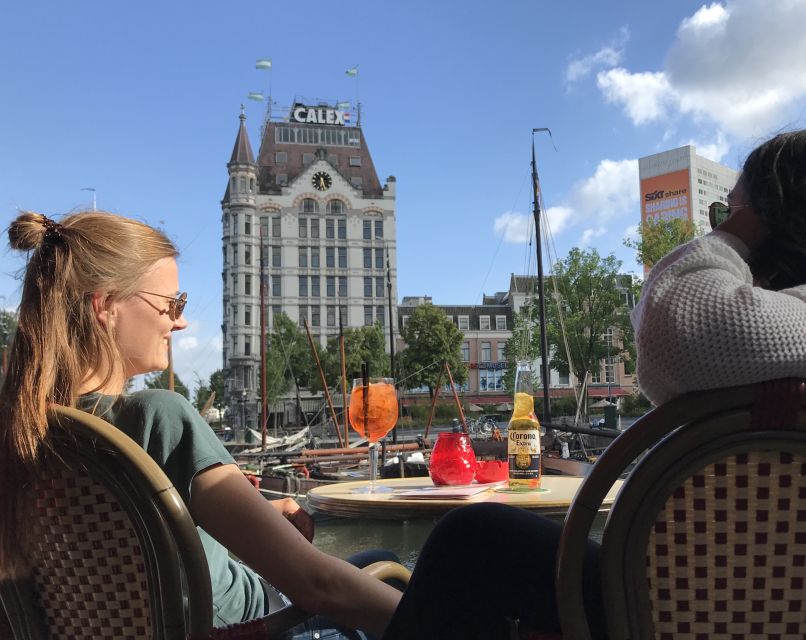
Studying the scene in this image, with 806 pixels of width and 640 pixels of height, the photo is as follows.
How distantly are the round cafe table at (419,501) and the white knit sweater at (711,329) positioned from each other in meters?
0.62

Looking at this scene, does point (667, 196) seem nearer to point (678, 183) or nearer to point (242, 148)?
point (678, 183)

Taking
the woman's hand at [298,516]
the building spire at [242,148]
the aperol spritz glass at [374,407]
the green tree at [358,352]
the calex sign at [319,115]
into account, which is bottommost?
the woman's hand at [298,516]

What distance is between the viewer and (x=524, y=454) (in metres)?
1.62

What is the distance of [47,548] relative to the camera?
2.85 feet

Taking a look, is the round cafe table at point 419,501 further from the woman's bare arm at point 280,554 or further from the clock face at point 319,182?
the clock face at point 319,182

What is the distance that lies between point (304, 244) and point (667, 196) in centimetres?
3645

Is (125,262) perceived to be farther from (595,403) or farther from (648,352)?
(595,403)

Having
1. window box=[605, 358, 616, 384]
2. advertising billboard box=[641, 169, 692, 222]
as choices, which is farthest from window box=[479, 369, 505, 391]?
advertising billboard box=[641, 169, 692, 222]

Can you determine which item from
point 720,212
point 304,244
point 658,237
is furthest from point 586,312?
point 720,212

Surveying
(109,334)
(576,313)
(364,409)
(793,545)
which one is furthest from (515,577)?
(576,313)

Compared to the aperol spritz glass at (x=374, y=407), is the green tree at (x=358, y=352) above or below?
above

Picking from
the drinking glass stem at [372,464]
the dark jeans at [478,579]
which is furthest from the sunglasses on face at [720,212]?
the drinking glass stem at [372,464]

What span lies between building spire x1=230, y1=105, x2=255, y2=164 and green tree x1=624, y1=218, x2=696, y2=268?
24898 mm

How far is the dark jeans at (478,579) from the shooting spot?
0.82 metres
